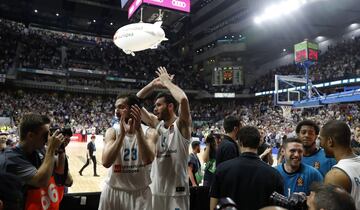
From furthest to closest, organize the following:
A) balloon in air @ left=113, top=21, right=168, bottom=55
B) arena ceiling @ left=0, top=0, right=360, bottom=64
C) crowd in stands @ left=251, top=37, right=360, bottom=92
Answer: crowd in stands @ left=251, top=37, right=360, bottom=92 < arena ceiling @ left=0, top=0, right=360, bottom=64 < balloon in air @ left=113, top=21, right=168, bottom=55

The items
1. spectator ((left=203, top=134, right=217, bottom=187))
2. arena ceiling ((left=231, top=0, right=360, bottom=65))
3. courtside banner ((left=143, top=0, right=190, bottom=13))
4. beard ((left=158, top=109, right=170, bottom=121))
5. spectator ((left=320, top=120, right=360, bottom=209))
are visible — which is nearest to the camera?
spectator ((left=320, top=120, right=360, bottom=209))

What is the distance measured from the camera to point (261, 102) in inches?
1288

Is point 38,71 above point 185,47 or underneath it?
underneath

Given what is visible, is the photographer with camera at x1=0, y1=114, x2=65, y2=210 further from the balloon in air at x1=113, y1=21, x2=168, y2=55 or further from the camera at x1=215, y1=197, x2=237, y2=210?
the balloon in air at x1=113, y1=21, x2=168, y2=55

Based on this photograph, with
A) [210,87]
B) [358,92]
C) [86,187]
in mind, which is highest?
[210,87]

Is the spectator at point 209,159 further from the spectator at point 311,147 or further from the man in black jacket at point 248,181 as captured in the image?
the man in black jacket at point 248,181

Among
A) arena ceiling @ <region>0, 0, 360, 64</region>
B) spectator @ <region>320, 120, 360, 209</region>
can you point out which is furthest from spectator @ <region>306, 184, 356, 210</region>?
arena ceiling @ <region>0, 0, 360, 64</region>

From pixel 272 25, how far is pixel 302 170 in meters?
26.2

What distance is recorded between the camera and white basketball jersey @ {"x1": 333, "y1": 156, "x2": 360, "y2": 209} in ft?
7.25

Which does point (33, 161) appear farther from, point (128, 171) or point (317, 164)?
point (317, 164)

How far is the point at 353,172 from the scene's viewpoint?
225 cm

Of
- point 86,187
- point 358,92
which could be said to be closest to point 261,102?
point 358,92

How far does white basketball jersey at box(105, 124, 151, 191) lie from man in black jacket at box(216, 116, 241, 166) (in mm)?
1217

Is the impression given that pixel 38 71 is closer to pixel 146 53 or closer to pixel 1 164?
pixel 146 53
